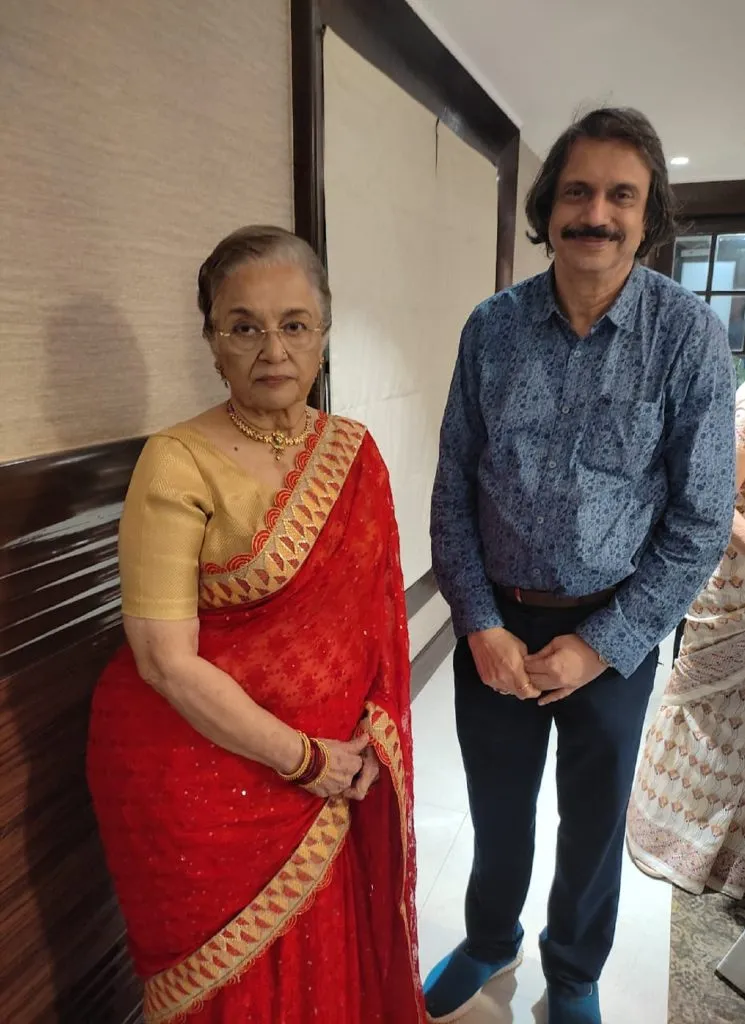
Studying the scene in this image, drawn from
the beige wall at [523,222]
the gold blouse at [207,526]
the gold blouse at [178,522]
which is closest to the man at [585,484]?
the gold blouse at [207,526]

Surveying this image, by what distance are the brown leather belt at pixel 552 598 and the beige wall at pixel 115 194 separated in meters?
0.64

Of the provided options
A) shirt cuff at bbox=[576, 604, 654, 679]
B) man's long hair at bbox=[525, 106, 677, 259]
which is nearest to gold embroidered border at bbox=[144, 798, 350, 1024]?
shirt cuff at bbox=[576, 604, 654, 679]

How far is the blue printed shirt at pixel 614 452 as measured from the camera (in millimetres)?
1083

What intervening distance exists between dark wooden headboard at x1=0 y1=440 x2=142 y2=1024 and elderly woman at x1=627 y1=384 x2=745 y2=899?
1.36 meters

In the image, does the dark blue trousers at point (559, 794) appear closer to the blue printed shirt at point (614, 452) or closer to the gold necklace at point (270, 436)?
the blue printed shirt at point (614, 452)

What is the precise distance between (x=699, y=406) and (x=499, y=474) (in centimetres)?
31

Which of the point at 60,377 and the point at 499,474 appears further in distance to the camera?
the point at 499,474

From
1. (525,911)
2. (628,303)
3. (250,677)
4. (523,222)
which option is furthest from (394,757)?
(523,222)

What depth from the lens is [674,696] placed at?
190 centimetres

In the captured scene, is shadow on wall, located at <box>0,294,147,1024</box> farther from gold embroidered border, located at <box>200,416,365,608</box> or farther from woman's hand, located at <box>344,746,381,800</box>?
woman's hand, located at <box>344,746,381,800</box>

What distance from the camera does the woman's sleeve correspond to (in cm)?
84

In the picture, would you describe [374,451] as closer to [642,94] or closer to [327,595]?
[327,595]

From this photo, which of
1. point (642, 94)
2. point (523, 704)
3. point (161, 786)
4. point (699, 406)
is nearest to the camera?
point (161, 786)

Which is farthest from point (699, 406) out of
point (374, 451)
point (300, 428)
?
point (300, 428)
